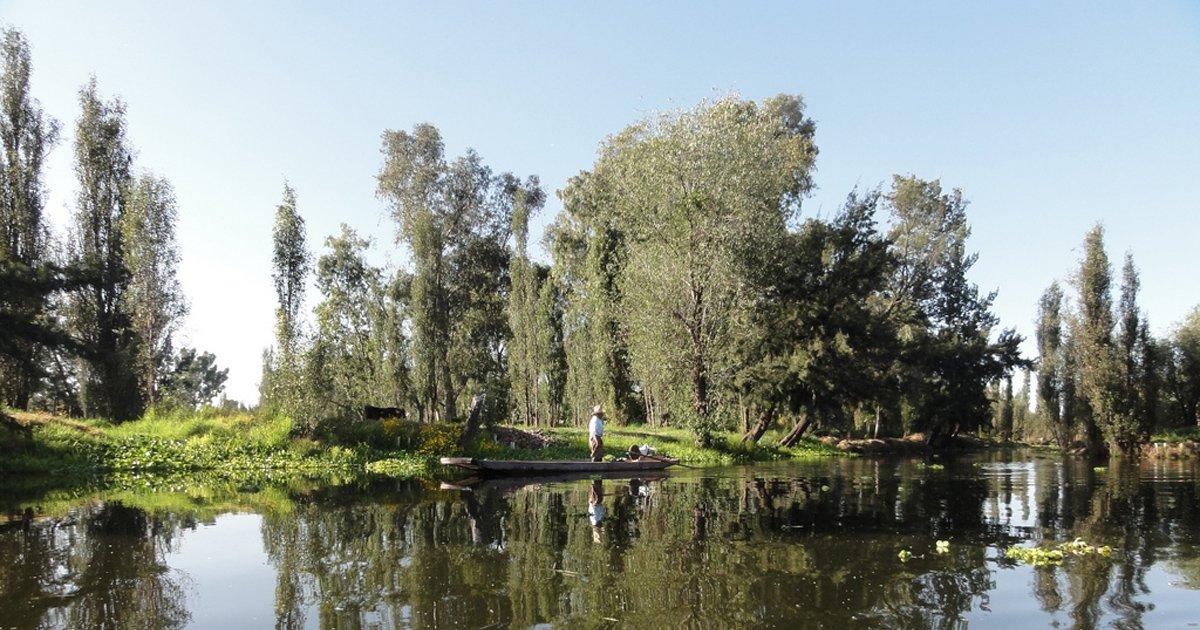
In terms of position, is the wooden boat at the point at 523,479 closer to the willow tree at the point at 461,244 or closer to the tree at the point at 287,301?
the tree at the point at 287,301

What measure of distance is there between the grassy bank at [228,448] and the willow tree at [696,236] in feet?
15.4

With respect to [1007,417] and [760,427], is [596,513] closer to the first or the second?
[760,427]

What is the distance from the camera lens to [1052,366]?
6288cm

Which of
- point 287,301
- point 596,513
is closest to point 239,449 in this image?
point 287,301

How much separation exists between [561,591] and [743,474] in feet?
62.9

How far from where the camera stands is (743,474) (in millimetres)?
26766

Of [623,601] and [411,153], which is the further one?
[411,153]

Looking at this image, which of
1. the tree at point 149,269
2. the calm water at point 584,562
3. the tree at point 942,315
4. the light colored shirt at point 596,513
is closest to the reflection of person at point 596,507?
the light colored shirt at point 596,513

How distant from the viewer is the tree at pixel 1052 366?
5775 centimetres

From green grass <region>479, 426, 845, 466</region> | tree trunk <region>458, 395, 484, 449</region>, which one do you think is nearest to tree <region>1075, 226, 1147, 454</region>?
green grass <region>479, 426, 845, 466</region>

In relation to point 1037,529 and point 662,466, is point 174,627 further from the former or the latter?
point 662,466

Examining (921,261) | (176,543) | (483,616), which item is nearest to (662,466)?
(176,543)

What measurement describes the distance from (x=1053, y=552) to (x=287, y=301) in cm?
2687

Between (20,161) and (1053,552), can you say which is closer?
(1053,552)
